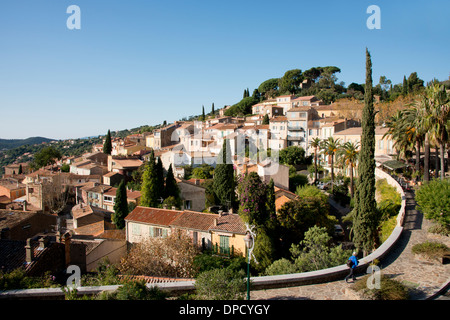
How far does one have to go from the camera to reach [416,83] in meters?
73.0

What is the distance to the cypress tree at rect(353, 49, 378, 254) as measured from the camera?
15555 mm

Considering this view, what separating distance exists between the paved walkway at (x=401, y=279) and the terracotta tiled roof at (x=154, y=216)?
1397 centimetres

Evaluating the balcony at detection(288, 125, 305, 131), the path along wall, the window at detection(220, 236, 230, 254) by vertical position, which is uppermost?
the balcony at detection(288, 125, 305, 131)

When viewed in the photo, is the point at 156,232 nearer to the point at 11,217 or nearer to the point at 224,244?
the point at 224,244

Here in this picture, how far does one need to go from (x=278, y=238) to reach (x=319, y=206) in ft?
20.4

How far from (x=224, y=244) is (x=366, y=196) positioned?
382 inches

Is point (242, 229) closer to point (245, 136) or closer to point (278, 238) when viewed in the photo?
point (278, 238)

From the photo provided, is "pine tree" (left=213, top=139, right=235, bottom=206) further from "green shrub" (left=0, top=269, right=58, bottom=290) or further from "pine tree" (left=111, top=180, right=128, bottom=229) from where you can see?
"green shrub" (left=0, top=269, right=58, bottom=290)

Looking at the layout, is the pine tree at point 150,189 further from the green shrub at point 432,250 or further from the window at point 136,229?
the green shrub at point 432,250

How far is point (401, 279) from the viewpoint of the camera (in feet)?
34.0

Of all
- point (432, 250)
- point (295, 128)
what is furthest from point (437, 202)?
point (295, 128)

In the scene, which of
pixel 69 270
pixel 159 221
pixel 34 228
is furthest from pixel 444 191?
pixel 34 228

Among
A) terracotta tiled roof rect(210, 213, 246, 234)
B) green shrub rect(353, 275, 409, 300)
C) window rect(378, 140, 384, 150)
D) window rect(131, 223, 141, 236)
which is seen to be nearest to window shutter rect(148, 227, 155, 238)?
window rect(131, 223, 141, 236)

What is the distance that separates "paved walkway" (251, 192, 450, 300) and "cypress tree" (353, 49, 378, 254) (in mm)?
1718
